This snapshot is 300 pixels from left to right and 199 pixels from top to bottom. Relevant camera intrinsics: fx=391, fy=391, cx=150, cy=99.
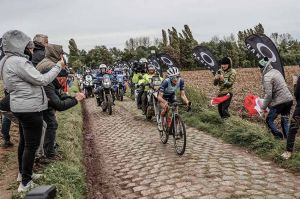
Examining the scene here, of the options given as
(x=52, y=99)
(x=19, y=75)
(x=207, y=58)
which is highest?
(x=207, y=58)

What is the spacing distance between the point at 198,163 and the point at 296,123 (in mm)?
1934

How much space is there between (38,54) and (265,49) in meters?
5.37

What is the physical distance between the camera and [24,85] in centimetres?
531

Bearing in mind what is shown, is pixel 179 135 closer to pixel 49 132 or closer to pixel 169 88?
pixel 169 88

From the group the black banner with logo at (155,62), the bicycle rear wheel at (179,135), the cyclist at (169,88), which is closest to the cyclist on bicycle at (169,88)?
the cyclist at (169,88)

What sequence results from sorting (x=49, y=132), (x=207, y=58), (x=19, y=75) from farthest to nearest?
(x=207, y=58)
(x=49, y=132)
(x=19, y=75)

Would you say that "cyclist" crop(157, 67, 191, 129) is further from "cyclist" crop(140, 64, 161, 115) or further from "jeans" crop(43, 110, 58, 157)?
"cyclist" crop(140, 64, 161, 115)

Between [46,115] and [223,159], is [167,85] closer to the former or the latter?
[223,159]

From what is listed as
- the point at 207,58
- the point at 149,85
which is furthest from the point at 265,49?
the point at 207,58

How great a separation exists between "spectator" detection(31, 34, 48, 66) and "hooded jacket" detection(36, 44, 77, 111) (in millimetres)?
317

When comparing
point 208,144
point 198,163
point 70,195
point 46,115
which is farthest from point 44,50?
point 208,144

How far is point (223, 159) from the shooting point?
25.4 feet

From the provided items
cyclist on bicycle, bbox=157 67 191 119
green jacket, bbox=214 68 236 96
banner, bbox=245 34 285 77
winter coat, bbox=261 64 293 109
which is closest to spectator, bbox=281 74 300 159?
winter coat, bbox=261 64 293 109

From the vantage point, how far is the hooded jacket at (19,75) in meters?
5.24
